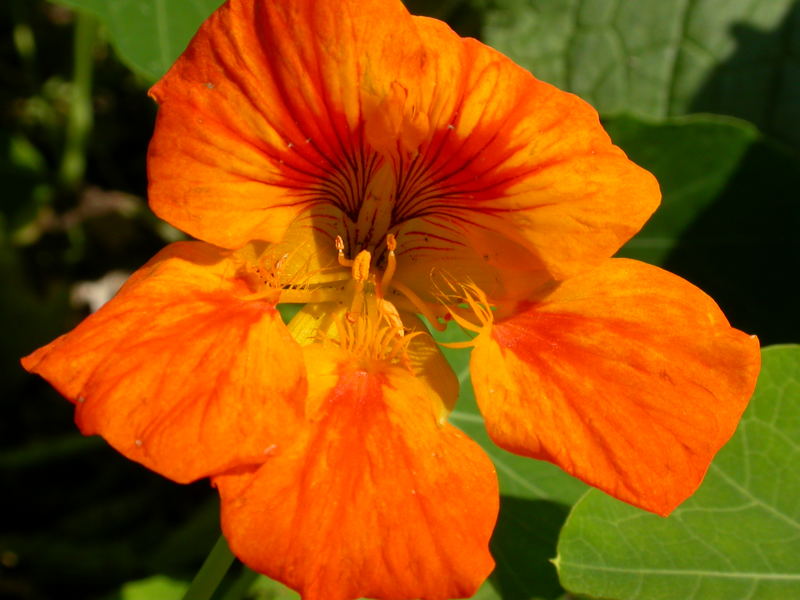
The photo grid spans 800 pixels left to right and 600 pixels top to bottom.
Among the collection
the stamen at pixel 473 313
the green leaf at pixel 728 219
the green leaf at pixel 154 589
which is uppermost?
the stamen at pixel 473 313

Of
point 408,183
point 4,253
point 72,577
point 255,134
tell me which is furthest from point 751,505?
point 4,253

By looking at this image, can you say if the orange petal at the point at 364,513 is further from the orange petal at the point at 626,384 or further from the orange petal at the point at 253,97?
the orange petal at the point at 253,97

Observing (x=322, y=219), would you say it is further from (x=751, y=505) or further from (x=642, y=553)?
(x=751, y=505)

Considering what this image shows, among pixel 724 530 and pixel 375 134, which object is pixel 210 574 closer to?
pixel 375 134

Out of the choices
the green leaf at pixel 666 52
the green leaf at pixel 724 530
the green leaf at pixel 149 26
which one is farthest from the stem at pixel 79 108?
the green leaf at pixel 724 530

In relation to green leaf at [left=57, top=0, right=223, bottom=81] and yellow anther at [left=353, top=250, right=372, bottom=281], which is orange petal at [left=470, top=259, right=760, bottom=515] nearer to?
yellow anther at [left=353, top=250, right=372, bottom=281]

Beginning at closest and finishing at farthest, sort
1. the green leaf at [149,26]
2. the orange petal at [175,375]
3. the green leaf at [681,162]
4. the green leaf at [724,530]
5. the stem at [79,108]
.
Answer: the orange petal at [175,375]
the green leaf at [724,530]
the green leaf at [149,26]
the green leaf at [681,162]
the stem at [79,108]

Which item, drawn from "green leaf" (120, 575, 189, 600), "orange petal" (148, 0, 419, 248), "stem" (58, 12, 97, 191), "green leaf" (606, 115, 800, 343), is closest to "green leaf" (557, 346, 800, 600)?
"green leaf" (606, 115, 800, 343)
